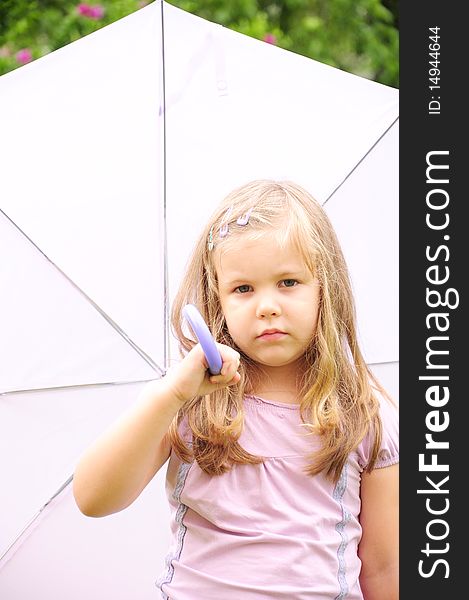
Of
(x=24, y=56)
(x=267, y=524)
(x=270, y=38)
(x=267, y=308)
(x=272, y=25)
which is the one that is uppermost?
(x=272, y=25)

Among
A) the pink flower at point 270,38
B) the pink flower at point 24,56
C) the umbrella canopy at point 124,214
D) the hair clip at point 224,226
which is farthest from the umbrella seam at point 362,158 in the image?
the pink flower at point 24,56

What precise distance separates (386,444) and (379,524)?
13cm

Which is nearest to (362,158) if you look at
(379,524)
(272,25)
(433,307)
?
(433,307)

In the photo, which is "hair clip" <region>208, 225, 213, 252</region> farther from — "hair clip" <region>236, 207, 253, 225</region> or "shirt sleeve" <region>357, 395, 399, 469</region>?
"shirt sleeve" <region>357, 395, 399, 469</region>

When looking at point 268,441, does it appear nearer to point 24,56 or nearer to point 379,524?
point 379,524

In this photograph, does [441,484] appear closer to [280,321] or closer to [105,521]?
[280,321]

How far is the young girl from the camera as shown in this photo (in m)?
1.54

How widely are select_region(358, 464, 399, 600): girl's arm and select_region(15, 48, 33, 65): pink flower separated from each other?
2.67m

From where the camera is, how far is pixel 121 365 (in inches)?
75.7

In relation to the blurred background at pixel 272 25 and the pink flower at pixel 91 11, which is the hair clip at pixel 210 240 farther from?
the pink flower at pixel 91 11

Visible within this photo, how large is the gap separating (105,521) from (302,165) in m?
0.78

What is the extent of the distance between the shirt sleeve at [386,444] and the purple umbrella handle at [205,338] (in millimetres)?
344

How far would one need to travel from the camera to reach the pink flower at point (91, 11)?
3.96m

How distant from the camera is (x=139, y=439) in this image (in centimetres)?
150
